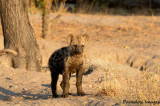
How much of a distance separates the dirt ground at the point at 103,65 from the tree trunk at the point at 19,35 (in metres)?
0.49

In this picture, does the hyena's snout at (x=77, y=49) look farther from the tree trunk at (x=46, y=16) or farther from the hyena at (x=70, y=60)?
the tree trunk at (x=46, y=16)

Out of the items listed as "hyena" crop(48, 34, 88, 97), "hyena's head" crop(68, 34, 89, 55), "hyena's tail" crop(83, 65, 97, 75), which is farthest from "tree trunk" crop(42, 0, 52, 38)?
"hyena's head" crop(68, 34, 89, 55)

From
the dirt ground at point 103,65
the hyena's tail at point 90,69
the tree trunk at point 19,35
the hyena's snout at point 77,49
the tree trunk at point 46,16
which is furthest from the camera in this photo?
the tree trunk at point 46,16

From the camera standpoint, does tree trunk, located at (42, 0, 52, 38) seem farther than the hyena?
Yes

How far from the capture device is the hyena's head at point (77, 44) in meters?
4.55

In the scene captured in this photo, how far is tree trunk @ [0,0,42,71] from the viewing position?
7.09m

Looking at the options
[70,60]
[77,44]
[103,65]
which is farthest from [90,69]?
[77,44]

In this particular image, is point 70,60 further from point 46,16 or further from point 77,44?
point 46,16

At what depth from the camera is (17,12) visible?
712 cm

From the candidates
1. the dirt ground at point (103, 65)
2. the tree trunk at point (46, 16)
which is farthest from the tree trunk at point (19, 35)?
the tree trunk at point (46, 16)

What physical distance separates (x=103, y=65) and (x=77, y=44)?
343 centimetres

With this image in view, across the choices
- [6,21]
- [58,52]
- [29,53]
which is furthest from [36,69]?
[58,52]

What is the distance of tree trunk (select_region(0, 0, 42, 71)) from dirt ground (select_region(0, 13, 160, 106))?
1.60 feet

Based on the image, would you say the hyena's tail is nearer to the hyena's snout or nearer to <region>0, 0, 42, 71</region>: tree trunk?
<region>0, 0, 42, 71</region>: tree trunk
